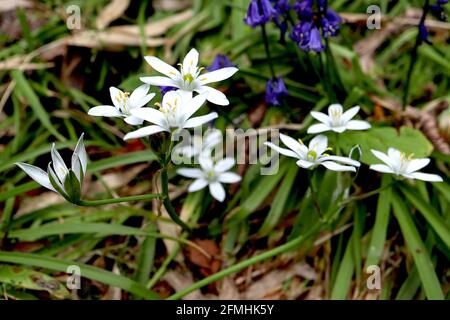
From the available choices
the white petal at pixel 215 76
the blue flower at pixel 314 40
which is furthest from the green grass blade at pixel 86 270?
the blue flower at pixel 314 40

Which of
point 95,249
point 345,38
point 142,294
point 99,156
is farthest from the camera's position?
point 345,38

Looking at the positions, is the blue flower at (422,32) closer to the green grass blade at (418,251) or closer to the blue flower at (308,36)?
the blue flower at (308,36)

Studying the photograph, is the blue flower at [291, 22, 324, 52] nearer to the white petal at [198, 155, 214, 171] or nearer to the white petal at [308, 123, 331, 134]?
the white petal at [308, 123, 331, 134]

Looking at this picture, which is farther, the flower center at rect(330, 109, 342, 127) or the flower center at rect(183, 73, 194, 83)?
the flower center at rect(330, 109, 342, 127)

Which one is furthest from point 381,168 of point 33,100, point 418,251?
point 33,100

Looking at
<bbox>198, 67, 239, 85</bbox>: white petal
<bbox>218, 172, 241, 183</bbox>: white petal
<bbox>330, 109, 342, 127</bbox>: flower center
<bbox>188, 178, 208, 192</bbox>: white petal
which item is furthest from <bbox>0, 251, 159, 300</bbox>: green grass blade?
<bbox>330, 109, 342, 127</bbox>: flower center

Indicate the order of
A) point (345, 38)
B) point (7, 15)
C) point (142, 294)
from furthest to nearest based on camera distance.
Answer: point (7, 15) → point (345, 38) → point (142, 294)

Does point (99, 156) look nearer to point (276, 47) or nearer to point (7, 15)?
point (276, 47)

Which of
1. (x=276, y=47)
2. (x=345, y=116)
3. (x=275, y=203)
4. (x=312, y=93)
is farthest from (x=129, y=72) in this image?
(x=345, y=116)
